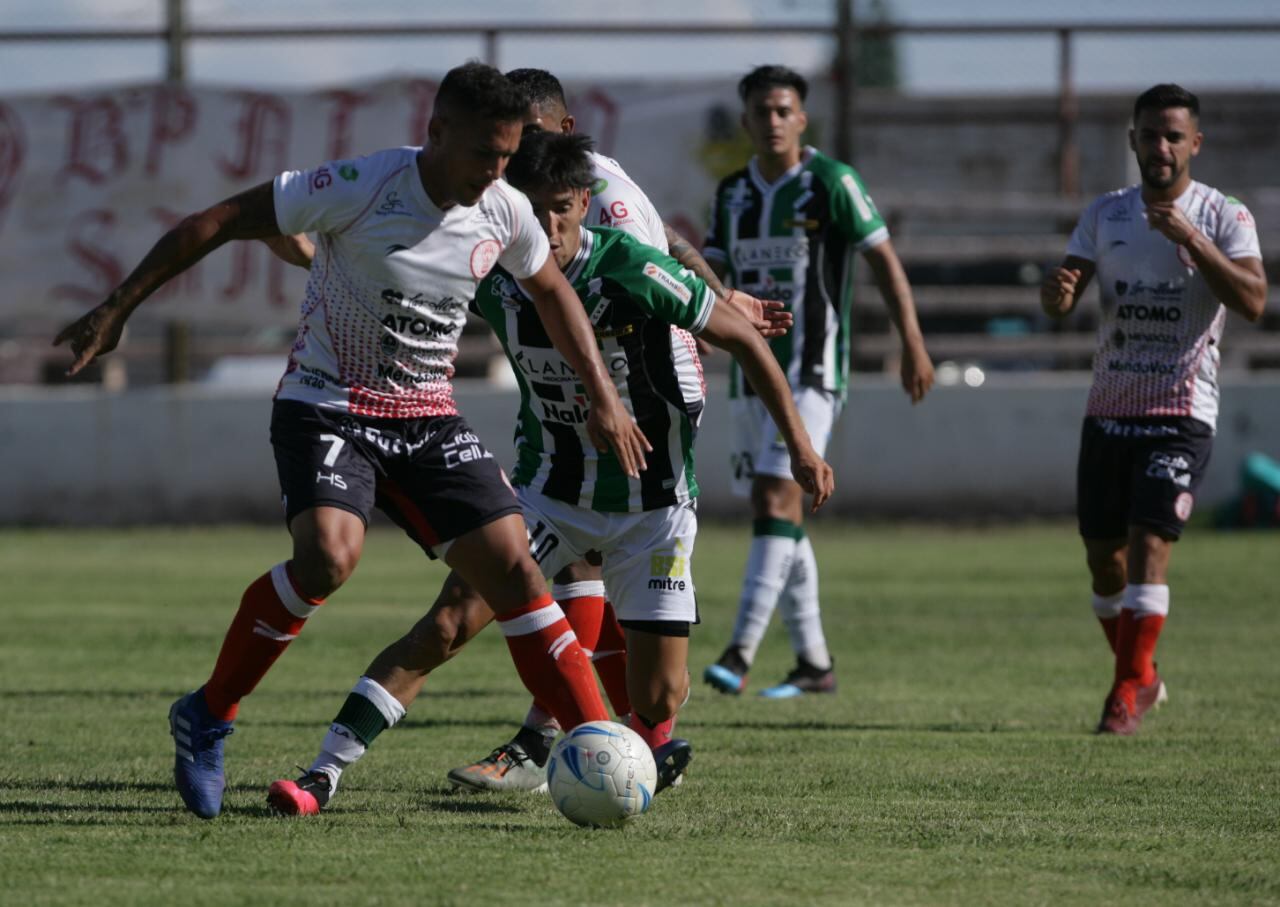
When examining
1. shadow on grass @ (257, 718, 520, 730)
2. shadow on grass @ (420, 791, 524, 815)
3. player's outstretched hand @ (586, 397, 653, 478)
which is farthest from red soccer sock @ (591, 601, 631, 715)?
player's outstretched hand @ (586, 397, 653, 478)

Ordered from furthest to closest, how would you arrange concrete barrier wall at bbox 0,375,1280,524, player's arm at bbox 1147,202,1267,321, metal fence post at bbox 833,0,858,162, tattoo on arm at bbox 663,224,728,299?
1. metal fence post at bbox 833,0,858,162
2. concrete barrier wall at bbox 0,375,1280,524
3. player's arm at bbox 1147,202,1267,321
4. tattoo on arm at bbox 663,224,728,299

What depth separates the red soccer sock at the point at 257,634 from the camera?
488 cm

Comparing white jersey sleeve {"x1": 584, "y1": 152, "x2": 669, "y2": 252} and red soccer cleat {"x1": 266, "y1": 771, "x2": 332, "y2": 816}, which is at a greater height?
white jersey sleeve {"x1": 584, "y1": 152, "x2": 669, "y2": 252}

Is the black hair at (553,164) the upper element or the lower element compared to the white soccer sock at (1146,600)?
upper


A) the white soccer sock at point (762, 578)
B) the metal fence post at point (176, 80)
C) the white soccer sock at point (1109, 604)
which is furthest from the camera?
the metal fence post at point (176, 80)

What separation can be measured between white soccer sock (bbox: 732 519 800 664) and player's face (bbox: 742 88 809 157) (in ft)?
5.62

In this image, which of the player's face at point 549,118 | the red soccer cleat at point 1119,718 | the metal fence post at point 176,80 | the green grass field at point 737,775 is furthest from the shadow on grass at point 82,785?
the metal fence post at point 176,80

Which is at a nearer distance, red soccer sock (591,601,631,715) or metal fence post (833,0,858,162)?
red soccer sock (591,601,631,715)

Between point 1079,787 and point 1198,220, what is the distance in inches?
98.4

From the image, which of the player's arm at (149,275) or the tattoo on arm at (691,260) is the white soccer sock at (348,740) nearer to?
the player's arm at (149,275)

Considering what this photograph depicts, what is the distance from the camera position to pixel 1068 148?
17.1 meters

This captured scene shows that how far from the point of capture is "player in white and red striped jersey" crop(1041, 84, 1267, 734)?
684cm

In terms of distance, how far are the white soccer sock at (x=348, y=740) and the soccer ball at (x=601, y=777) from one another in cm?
53

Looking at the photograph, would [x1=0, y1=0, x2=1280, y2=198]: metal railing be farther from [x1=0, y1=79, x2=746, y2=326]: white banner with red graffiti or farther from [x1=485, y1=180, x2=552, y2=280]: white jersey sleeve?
[x1=485, y1=180, x2=552, y2=280]: white jersey sleeve
